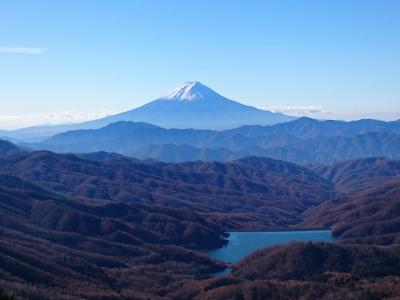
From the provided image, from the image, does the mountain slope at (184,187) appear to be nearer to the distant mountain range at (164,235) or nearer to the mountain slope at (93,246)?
the distant mountain range at (164,235)

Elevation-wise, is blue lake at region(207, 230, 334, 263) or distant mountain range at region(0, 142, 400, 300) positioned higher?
distant mountain range at region(0, 142, 400, 300)

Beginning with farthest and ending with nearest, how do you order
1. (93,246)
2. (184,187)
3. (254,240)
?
1. (184,187)
2. (254,240)
3. (93,246)

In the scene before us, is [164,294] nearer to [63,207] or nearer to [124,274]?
[124,274]

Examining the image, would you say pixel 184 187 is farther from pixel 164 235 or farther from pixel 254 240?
pixel 164 235

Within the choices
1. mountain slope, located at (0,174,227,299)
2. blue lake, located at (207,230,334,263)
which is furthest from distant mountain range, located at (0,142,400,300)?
blue lake, located at (207,230,334,263)

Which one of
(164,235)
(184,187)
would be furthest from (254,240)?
(184,187)

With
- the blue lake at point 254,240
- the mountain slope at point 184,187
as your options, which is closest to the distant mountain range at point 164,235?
the mountain slope at point 184,187

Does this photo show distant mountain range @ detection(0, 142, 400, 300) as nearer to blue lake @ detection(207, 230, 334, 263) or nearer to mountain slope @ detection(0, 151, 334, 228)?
mountain slope @ detection(0, 151, 334, 228)

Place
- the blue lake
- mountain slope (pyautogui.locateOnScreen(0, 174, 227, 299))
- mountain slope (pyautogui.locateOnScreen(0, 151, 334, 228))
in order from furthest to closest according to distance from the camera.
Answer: mountain slope (pyautogui.locateOnScreen(0, 151, 334, 228)), the blue lake, mountain slope (pyautogui.locateOnScreen(0, 174, 227, 299))
